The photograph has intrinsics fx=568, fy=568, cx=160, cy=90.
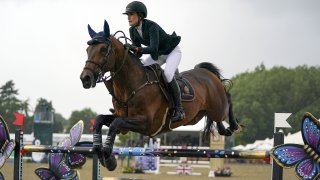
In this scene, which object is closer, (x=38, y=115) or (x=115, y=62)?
(x=115, y=62)

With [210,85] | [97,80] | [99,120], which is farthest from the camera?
[210,85]

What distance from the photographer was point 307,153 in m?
4.79

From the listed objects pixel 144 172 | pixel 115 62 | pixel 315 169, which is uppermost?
pixel 115 62

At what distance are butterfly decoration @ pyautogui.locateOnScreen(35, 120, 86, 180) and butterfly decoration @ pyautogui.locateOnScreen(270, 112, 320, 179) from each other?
289cm

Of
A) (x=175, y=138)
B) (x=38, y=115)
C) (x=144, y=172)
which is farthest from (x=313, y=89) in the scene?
(x=144, y=172)

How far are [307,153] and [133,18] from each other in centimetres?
221

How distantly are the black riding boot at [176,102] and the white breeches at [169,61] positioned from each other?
0.22ft

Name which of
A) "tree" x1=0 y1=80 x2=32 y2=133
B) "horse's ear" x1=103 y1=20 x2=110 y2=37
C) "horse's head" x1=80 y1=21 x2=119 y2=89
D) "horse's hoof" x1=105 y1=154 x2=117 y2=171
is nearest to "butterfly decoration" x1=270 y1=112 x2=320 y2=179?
"horse's hoof" x1=105 y1=154 x2=117 y2=171

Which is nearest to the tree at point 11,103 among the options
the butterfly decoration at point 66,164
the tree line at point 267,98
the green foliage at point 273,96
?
the tree line at point 267,98

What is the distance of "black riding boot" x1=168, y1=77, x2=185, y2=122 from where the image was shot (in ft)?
19.5

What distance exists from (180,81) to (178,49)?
36cm

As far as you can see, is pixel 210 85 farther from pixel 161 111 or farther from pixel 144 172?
pixel 144 172

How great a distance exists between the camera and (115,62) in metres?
5.59

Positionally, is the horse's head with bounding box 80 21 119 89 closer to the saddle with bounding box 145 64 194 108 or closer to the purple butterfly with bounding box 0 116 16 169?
the saddle with bounding box 145 64 194 108
